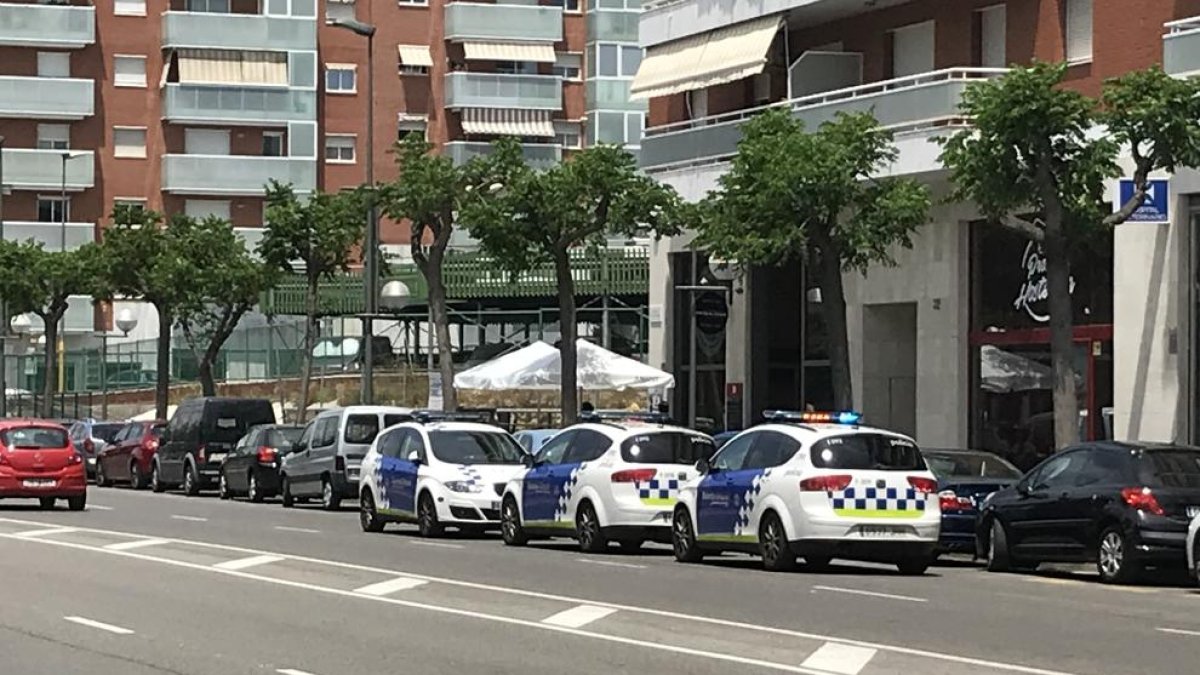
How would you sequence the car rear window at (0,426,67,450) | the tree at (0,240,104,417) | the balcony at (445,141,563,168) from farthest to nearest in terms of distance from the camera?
the balcony at (445,141,563,168) → the tree at (0,240,104,417) → the car rear window at (0,426,67,450)

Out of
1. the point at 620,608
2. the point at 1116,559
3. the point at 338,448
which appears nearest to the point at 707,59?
the point at 338,448

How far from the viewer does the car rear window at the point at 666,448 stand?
2783 centimetres

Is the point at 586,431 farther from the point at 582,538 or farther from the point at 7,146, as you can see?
the point at 7,146

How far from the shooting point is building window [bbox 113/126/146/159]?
7931 cm

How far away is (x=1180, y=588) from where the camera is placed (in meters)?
23.8

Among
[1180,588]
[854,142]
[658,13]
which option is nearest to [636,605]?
[1180,588]

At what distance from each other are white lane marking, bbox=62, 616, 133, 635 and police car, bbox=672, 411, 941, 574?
8355 mm

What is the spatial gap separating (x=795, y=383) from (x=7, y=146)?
138 ft

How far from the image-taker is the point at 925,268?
38906 mm

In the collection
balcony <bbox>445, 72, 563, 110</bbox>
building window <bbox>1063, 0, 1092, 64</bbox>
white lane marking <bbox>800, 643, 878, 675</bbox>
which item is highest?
balcony <bbox>445, 72, 563, 110</bbox>

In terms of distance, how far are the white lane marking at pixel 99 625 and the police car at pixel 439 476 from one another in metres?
12.9

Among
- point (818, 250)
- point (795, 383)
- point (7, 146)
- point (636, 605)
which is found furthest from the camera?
point (7, 146)

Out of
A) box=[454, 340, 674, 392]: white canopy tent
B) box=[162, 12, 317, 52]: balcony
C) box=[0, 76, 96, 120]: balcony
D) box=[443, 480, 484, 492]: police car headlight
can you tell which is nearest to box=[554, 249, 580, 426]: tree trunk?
box=[454, 340, 674, 392]: white canopy tent

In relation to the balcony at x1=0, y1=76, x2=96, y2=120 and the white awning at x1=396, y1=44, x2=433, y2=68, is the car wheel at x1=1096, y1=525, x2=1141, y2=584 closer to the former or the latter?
the white awning at x1=396, y1=44, x2=433, y2=68
